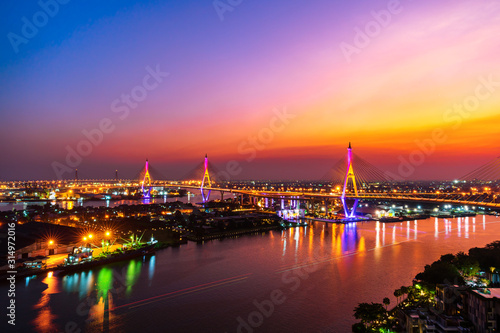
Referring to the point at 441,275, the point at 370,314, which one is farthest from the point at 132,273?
the point at 441,275

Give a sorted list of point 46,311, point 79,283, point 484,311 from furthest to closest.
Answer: point 79,283 < point 46,311 < point 484,311

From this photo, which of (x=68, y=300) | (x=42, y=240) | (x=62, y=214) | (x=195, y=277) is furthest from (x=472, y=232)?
(x=62, y=214)

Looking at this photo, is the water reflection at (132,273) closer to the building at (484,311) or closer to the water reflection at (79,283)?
the water reflection at (79,283)

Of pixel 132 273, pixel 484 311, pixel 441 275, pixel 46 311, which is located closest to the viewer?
pixel 484 311

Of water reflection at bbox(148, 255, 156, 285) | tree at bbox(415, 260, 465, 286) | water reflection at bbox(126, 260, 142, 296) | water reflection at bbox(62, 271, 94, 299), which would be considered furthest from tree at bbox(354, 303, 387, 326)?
water reflection at bbox(62, 271, 94, 299)

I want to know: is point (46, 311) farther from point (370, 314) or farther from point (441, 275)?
point (441, 275)

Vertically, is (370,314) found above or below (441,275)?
below

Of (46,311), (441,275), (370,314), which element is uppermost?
(441,275)

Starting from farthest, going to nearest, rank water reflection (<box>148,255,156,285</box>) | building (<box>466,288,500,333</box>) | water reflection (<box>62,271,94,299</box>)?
1. water reflection (<box>148,255,156,285</box>)
2. water reflection (<box>62,271,94,299</box>)
3. building (<box>466,288,500,333</box>)

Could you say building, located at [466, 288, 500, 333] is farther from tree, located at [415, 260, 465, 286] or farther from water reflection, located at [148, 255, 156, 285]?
water reflection, located at [148, 255, 156, 285]
